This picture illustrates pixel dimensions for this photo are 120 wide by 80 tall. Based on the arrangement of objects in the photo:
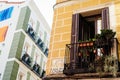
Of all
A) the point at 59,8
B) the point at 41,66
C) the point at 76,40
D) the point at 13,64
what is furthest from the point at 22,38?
the point at 76,40

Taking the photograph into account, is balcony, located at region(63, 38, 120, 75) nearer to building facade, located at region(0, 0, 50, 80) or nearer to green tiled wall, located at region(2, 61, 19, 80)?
green tiled wall, located at region(2, 61, 19, 80)

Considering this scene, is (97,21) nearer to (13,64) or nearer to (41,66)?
(13,64)

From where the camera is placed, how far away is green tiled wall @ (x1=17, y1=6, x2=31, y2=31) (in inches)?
854

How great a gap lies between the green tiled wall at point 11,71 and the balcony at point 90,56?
11.5 m

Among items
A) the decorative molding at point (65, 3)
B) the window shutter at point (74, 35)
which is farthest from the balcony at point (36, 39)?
the window shutter at point (74, 35)

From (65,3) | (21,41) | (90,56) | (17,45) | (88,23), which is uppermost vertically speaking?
(21,41)

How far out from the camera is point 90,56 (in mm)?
8070

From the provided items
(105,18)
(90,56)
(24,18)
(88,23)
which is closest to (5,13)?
(24,18)

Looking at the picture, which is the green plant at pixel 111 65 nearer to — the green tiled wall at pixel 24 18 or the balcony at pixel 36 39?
the green tiled wall at pixel 24 18

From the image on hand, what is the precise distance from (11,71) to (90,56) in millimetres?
12259

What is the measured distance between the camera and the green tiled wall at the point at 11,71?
19109 mm

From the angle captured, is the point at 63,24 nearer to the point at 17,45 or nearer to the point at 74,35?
the point at 74,35

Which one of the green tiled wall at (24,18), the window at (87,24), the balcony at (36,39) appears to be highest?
the green tiled wall at (24,18)

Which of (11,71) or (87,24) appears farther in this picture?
(11,71)
